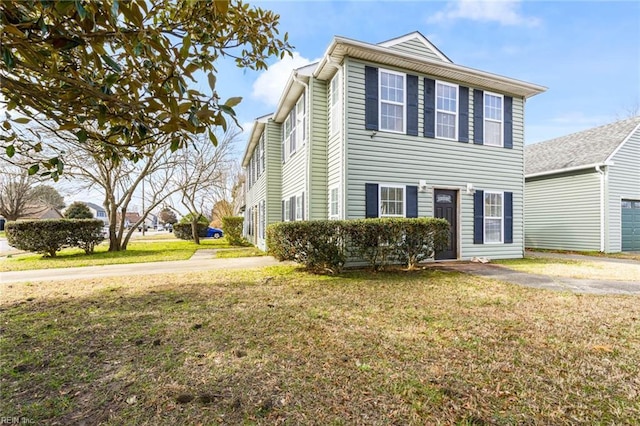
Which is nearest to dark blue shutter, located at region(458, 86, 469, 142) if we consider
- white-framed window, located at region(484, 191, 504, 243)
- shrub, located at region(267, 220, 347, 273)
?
white-framed window, located at region(484, 191, 504, 243)

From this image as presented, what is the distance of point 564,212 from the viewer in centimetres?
1379

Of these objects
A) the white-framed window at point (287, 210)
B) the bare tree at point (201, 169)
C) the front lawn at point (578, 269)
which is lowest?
the front lawn at point (578, 269)

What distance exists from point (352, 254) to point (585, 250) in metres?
11.5

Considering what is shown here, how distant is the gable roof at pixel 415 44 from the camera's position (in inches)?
359

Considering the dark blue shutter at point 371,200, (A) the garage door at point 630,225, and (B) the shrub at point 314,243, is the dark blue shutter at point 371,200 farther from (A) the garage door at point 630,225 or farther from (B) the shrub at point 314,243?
(A) the garage door at point 630,225

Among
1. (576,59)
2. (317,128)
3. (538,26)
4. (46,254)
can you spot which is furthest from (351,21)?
(46,254)

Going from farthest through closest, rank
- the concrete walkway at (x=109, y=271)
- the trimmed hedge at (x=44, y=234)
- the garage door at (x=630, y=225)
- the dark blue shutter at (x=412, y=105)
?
the garage door at (x=630, y=225), the trimmed hedge at (x=44, y=234), the dark blue shutter at (x=412, y=105), the concrete walkway at (x=109, y=271)

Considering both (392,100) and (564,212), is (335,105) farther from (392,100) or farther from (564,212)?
(564,212)

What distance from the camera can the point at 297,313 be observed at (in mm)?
4344

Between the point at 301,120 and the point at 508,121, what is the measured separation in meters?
6.81

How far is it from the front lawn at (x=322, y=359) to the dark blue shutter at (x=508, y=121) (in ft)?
21.4

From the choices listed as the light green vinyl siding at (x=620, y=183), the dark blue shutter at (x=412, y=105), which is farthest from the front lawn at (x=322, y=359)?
the light green vinyl siding at (x=620, y=183)

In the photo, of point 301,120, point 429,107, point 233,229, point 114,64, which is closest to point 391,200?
point 429,107

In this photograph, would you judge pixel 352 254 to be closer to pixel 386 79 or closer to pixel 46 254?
pixel 386 79
